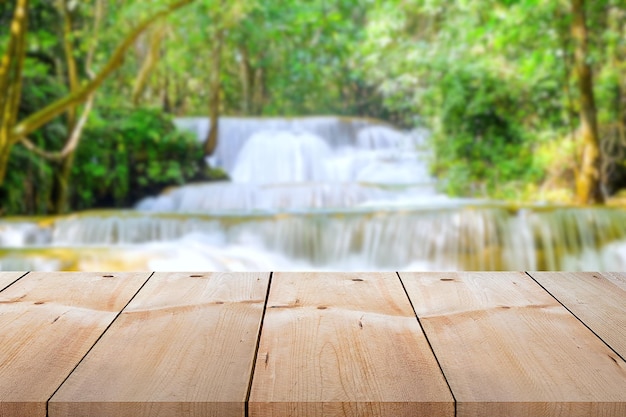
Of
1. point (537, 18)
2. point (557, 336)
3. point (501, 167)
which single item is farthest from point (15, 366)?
point (501, 167)

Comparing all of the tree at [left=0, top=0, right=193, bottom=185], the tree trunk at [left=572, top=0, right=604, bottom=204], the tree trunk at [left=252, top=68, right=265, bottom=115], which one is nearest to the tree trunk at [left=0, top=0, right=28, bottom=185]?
the tree at [left=0, top=0, right=193, bottom=185]

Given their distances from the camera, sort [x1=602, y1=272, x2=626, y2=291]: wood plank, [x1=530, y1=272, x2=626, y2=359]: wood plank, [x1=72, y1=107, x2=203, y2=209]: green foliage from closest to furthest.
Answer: [x1=530, y1=272, x2=626, y2=359]: wood plank, [x1=602, y1=272, x2=626, y2=291]: wood plank, [x1=72, y1=107, x2=203, y2=209]: green foliage

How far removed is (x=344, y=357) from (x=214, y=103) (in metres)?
7.33

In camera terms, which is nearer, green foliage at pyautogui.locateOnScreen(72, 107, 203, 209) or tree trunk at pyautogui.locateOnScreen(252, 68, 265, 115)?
green foliage at pyautogui.locateOnScreen(72, 107, 203, 209)

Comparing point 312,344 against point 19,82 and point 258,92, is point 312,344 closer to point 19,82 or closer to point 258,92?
point 19,82

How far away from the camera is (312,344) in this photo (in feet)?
2.47

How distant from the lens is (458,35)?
22.8 feet

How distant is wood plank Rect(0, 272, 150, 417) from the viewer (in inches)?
25.3

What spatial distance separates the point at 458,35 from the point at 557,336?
650cm

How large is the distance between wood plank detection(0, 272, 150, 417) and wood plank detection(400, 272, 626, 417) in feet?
1.19

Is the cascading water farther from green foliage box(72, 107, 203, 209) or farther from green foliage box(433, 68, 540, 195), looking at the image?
green foliage box(433, 68, 540, 195)

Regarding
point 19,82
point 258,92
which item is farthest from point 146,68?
point 19,82

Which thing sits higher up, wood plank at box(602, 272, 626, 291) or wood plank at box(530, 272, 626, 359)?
wood plank at box(602, 272, 626, 291)

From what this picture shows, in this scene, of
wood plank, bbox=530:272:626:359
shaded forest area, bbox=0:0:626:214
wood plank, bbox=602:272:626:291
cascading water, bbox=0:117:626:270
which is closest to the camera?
wood plank, bbox=530:272:626:359
